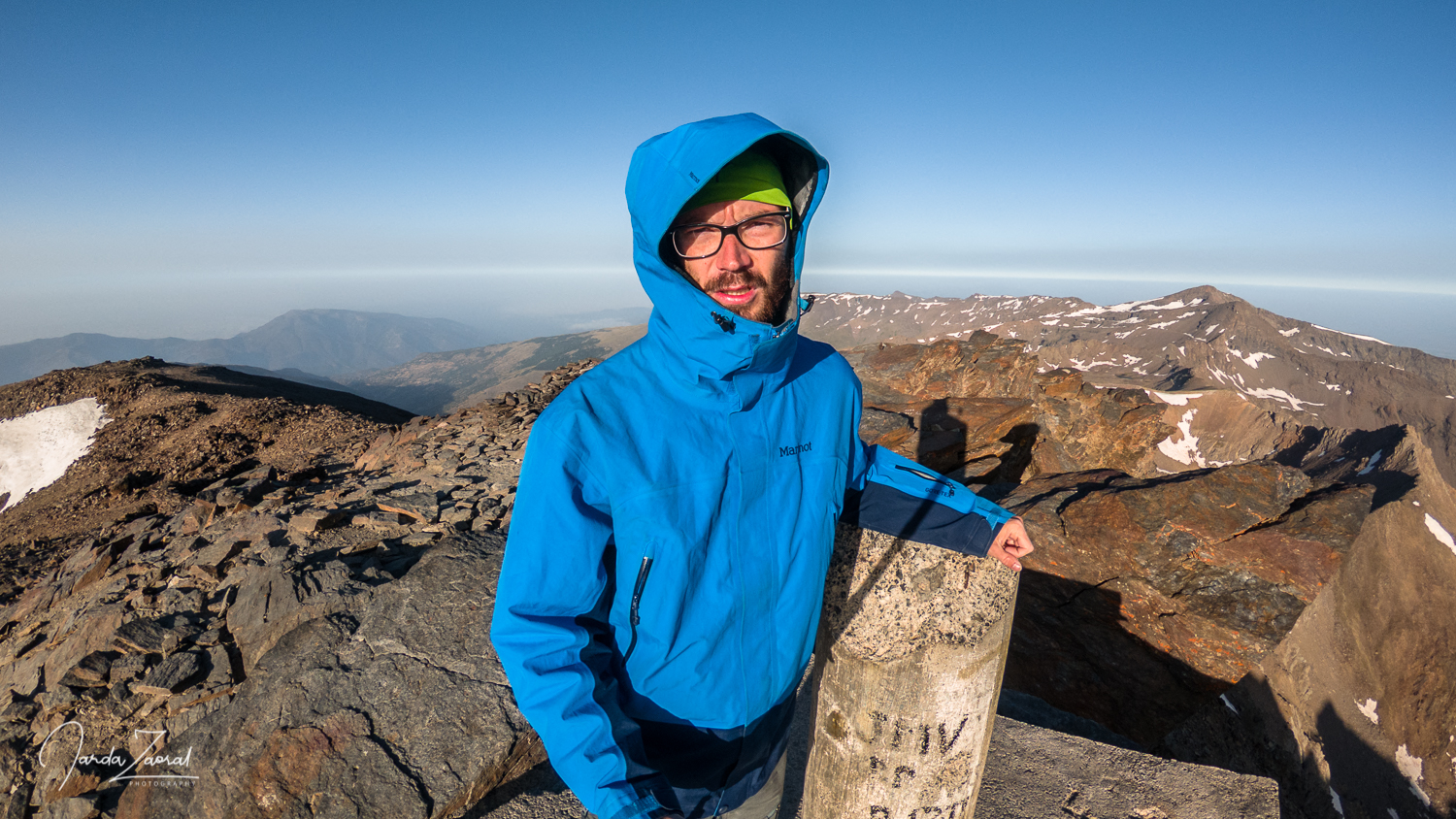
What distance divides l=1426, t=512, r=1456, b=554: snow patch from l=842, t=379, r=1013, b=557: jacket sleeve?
3181 centimetres

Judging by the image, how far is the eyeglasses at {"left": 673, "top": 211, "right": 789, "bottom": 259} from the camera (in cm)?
215

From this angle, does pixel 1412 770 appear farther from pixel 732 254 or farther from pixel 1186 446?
pixel 1186 446

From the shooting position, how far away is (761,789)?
2.72m

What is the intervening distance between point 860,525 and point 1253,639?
22.3ft

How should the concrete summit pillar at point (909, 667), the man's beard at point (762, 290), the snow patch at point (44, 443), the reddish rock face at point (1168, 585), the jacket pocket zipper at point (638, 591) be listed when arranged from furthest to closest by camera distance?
the snow patch at point (44, 443), the reddish rock face at point (1168, 585), the concrete summit pillar at point (909, 667), the man's beard at point (762, 290), the jacket pocket zipper at point (638, 591)

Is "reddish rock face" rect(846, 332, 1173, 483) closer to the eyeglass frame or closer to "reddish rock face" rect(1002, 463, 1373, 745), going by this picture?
"reddish rock face" rect(1002, 463, 1373, 745)

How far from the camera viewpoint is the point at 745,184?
221 cm

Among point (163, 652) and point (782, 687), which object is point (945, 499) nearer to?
point (782, 687)

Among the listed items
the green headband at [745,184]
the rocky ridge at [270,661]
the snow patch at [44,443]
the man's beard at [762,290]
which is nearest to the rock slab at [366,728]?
the rocky ridge at [270,661]

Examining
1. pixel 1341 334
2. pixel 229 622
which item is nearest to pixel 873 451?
pixel 229 622

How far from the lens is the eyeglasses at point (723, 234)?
2150 mm

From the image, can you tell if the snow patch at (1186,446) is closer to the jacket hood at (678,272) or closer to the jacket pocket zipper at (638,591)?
the jacket hood at (678,272)

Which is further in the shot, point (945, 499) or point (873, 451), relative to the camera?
point (873, 451)

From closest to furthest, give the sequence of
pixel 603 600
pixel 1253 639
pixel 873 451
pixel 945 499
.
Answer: pixel 603 600 → pixel 945 499 → pixel 873 451 → pixel 1253 639
